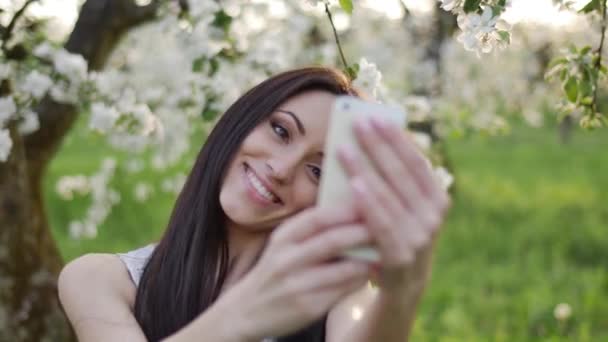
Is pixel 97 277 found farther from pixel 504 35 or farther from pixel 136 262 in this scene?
pixel 504 35

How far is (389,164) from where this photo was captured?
0.95 meters

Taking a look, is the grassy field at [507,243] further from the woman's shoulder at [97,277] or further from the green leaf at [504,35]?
the green leaf at [504,35]

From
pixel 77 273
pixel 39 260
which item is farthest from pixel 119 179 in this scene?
pixel 77 273

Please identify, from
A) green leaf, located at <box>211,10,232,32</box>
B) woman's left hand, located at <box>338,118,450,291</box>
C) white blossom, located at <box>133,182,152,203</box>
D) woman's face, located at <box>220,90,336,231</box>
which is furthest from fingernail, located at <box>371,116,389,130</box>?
white blossom, located at <box>133,182,152,203</box>

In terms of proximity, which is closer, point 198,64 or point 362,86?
point 362,86

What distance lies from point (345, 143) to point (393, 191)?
8cm

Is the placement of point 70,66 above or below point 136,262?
below

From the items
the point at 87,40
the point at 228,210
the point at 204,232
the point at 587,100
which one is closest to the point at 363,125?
the point at 228,210

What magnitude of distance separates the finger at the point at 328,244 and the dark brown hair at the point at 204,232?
2.40 feet

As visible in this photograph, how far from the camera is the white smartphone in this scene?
977 millimetres

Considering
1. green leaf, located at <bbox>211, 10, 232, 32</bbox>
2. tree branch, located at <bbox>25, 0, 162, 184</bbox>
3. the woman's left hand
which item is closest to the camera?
the woman's left hand

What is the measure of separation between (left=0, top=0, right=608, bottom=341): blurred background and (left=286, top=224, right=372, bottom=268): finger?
684 mm

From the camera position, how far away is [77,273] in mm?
1731

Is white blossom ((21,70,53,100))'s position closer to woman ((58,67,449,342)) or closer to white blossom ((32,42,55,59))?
white blossom ((32,42,55,59))
